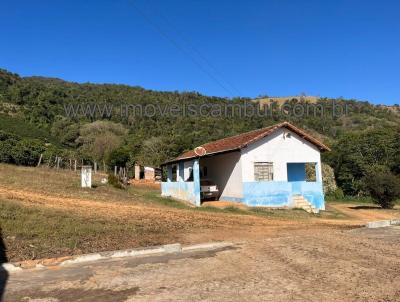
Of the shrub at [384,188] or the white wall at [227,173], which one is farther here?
the shrub at [384,188]

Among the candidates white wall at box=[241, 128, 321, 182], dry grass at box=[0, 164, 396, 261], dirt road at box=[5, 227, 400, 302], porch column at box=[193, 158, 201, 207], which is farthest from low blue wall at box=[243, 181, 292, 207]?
dirt road at box=[5, 227, 400, 302]

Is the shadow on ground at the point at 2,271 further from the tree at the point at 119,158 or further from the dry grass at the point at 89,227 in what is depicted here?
the tree at the point at 119,158

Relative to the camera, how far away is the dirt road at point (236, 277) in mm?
5586

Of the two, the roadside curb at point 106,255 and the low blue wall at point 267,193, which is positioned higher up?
the low blue wall at point 267,193

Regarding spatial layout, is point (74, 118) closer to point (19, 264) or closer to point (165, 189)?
point (165, 189)

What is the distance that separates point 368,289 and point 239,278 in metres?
2.00

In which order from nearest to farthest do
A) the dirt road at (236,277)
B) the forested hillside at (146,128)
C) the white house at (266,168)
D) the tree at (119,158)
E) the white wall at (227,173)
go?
1. the dirt road at (236,277)
2. the white house at (266,168)
3. the white wall at (227,173)
4. the forested hillside at (146,128)
5. the tree at (119,158)

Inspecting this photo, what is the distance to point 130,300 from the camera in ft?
17.8

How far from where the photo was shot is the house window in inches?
893

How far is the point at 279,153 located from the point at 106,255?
54.0 ft

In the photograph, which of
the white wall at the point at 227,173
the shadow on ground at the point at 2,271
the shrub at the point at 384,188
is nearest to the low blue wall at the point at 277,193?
the white wall at the point at 227,173

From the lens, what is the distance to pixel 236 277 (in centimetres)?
656

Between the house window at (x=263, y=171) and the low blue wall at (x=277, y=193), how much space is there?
0.45 metres

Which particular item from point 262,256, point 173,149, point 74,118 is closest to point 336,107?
point 173,149
